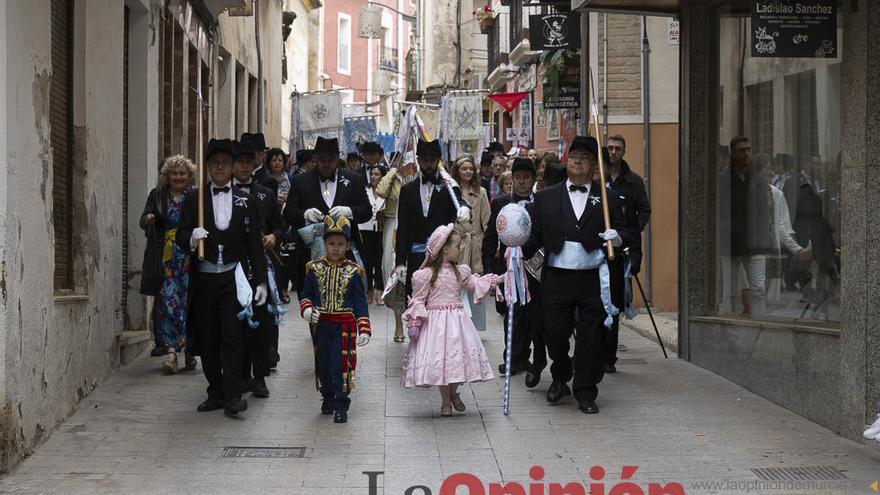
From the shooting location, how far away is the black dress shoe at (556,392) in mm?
10344

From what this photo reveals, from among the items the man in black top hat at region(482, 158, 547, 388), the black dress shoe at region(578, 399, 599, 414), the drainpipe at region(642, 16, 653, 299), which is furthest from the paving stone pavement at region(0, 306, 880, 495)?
the drainpipe at region(642, 16, 653, 299)

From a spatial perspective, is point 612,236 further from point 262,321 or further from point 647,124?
point 647,124

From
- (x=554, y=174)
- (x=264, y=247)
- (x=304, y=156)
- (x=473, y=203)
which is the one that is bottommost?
(x=264, y=247)

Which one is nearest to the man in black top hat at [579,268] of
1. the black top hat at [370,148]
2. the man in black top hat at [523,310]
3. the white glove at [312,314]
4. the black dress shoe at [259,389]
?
the man in black top hat at [523,310]

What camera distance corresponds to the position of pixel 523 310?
38.2ft

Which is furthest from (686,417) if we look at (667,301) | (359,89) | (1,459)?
(359,89)

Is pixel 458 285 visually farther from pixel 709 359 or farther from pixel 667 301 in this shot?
pixel 667 301

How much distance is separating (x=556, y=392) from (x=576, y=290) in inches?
34.6

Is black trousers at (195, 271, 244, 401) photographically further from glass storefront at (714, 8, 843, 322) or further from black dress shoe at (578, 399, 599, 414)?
glass storefront at (714, 8, 843, 322)

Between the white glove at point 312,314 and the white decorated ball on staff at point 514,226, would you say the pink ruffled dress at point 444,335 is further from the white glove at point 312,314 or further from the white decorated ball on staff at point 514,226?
the white glove at point 312,314

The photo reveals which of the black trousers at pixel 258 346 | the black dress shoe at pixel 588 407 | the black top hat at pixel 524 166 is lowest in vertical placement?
the black dress shoe at pixel 588 407

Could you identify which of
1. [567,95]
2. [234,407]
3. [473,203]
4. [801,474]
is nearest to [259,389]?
[234,407]

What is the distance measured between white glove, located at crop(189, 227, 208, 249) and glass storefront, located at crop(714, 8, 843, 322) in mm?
4517

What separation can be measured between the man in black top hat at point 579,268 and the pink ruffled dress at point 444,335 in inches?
21.4
